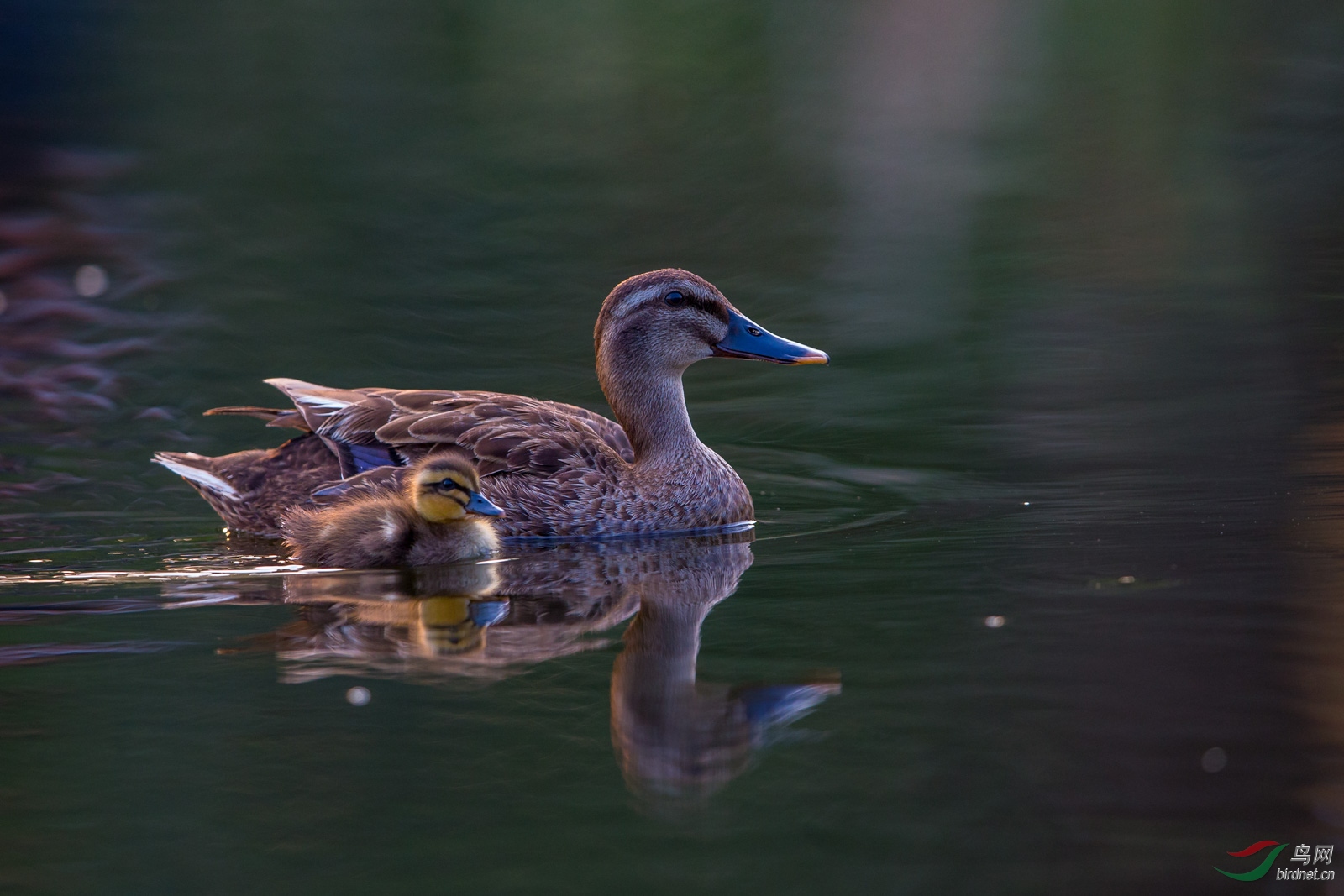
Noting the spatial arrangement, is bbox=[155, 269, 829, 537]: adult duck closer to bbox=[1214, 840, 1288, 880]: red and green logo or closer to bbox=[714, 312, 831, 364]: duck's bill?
bbox=[714, 312, 831, 364]: duck's bill

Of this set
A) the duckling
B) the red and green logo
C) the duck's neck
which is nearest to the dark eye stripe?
the duck's neck

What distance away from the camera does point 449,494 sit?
577 centimetres

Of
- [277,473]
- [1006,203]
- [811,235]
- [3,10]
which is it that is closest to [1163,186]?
[1006,203]

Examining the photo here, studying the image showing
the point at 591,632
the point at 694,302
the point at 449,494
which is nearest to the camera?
the point at 591,632

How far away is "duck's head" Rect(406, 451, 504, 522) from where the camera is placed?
576 cm

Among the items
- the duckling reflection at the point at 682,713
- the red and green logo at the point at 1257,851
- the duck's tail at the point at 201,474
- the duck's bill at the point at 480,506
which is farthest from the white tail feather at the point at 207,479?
the red and green logo at the point at 1257,851

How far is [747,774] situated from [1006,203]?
11.1 meters

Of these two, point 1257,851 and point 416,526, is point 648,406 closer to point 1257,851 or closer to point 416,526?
point 416,526

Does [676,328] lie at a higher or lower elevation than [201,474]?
higher

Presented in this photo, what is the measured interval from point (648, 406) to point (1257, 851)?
415 cm

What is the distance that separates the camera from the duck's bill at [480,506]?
227 inches

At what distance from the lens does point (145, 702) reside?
4027 mm

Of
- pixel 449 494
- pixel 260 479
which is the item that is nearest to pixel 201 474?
pixel 260 479

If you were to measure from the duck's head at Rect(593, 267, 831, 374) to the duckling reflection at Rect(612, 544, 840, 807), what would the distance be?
216 centimetres
